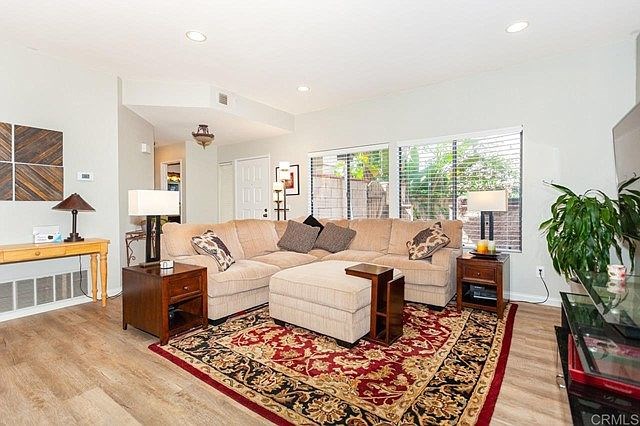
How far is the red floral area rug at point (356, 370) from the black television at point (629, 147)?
4.95 feet

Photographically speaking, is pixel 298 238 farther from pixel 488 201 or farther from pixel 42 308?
pixel 42 308

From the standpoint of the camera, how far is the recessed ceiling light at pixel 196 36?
301 cm

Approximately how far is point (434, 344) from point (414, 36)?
278cm

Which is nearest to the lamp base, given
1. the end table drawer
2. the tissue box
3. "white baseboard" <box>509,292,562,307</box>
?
the tissue box

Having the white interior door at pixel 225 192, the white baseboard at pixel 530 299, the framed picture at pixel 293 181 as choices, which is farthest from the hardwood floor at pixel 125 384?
the white interior door at pixel 225 192

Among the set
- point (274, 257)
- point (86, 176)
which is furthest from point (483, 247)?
point (86, 176)

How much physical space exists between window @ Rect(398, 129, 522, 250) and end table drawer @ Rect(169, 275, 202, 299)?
9.98 feet

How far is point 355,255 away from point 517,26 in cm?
282

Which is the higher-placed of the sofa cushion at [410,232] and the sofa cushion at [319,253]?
the sofa cushion at [410,232]

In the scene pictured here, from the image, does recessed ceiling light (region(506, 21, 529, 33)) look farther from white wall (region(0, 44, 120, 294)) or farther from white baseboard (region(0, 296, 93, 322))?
white baseboard (region(0, 296, 93, 322))

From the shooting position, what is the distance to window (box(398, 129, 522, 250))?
3.87 m

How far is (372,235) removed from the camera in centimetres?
442

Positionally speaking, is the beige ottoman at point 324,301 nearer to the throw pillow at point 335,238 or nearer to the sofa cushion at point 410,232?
the sofa cushion at point 410,232

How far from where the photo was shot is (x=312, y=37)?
311cm
